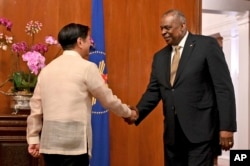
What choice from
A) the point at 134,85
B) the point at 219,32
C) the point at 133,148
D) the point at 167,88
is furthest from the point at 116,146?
the point at 219,32

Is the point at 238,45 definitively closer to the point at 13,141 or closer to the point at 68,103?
the point at 13,141

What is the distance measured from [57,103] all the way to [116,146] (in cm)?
203

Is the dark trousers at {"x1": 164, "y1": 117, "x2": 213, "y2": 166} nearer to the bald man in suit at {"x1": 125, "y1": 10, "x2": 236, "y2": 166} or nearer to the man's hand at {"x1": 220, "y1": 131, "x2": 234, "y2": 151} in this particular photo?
the bald man in suit at {"x1": 125, "y1": 10, "x2": 236, "y2": 166}

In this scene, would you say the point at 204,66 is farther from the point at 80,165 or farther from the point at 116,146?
the point at 116,146

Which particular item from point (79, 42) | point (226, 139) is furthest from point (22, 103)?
point (226, 139)

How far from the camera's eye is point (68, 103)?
2242 mm

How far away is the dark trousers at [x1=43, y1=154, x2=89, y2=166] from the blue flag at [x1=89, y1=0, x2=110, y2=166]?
1.47 m

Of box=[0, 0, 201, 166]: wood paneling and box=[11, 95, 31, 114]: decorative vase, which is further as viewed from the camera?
box=[0, 0, 201, 166]: wood paneling

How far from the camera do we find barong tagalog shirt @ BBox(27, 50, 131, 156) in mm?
2248

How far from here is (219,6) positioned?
238 inches

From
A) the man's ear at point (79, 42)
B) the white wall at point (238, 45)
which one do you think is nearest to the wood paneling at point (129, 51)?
the man's ear at point (79, 42)

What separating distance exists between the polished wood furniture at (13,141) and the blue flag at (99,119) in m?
0.72

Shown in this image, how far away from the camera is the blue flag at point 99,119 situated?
3803 millimetres

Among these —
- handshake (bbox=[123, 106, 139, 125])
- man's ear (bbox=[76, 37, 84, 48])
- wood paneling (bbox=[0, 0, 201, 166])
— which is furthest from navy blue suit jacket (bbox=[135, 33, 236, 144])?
wood paneling (bbox=[0, 0, 201, 166])
